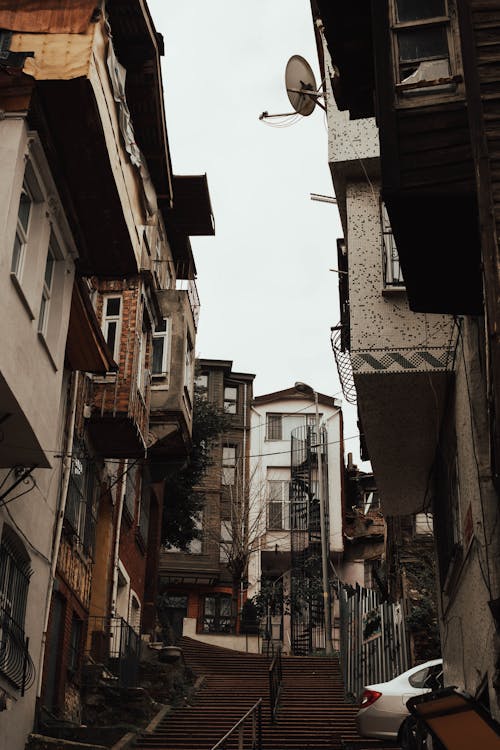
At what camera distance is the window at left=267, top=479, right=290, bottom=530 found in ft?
162

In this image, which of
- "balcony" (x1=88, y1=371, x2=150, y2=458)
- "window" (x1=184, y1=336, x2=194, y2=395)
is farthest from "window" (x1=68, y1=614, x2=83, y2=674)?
"window" (x1=184, y1=336, x2=194, y2=395)

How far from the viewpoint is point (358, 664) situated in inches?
842

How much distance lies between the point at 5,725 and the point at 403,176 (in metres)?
9.28

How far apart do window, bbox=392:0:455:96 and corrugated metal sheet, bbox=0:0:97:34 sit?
459cm

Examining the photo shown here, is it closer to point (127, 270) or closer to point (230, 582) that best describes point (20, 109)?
point (127, 270)

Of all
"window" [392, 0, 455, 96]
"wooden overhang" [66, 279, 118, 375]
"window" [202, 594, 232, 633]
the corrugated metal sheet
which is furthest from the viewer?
"window" [202, 594, 232, 633]

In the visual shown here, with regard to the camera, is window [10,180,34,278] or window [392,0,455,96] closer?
window [392,0,455,96]

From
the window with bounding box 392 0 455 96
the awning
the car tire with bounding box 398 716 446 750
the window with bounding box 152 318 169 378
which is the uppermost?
the window with bounding box 152 318 169 378

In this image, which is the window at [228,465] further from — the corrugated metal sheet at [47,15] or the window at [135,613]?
the corrugated metal sheet at [47,15]

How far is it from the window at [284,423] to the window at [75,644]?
1315 inches

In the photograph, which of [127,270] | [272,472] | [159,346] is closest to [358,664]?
[159,346]

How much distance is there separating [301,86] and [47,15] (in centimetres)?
378

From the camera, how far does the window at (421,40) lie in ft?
30.0

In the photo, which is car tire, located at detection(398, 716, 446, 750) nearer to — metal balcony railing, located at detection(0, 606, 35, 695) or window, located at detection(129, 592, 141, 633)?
metal balcony railing, located at detection(0, 606, 35, 695)
